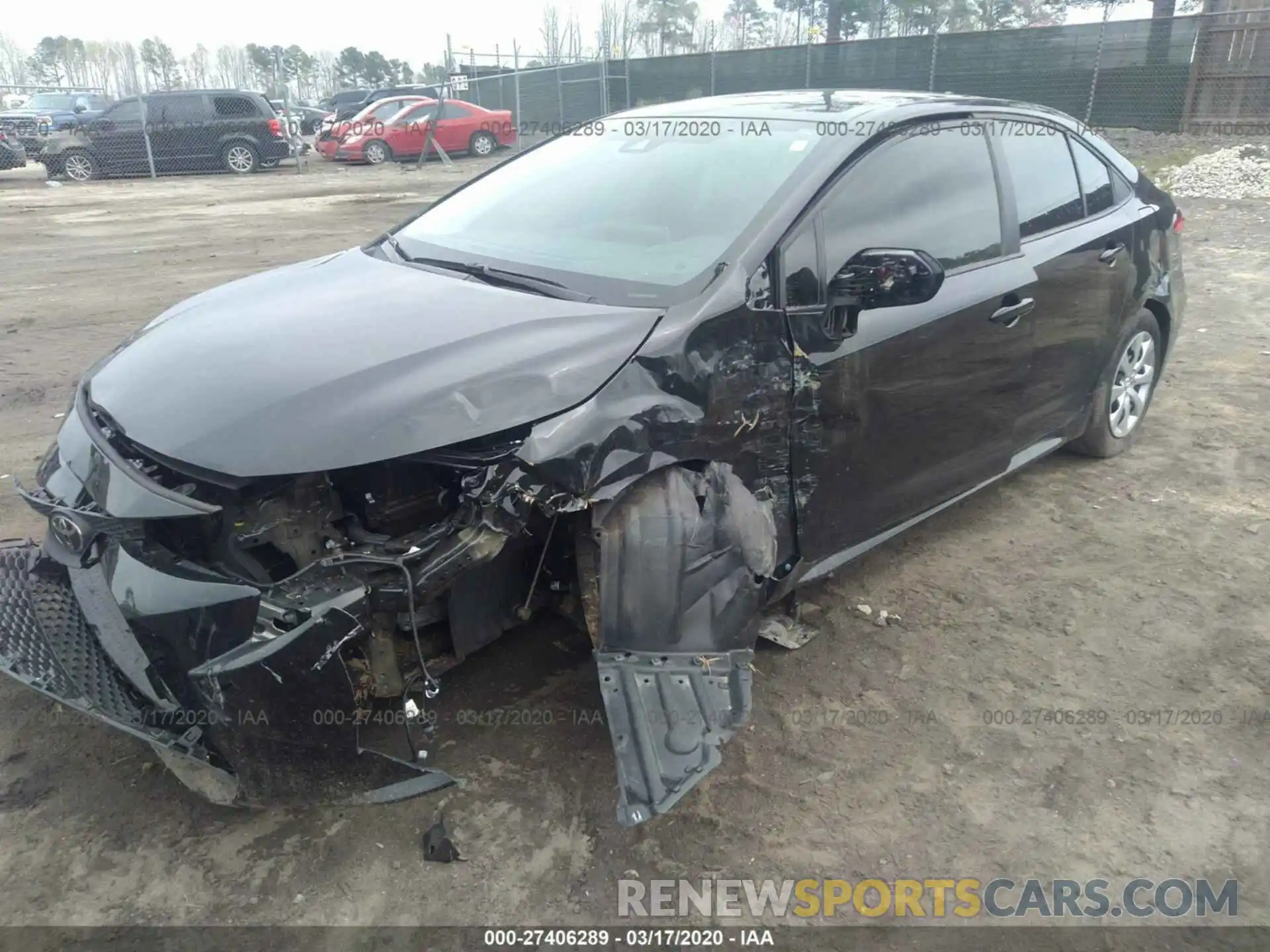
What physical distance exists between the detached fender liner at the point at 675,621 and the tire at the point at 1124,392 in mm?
2549

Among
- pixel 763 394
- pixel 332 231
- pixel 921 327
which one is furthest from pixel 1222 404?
pixel 332 231

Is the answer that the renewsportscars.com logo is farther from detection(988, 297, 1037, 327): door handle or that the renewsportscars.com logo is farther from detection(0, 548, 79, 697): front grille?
detection(988, 297, 1037, 327): door handle

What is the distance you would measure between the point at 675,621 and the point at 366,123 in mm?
21902

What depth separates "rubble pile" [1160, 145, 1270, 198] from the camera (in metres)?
12.8

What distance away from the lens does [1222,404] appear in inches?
215

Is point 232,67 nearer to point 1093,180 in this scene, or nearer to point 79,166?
point 79,166

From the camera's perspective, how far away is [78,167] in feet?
61.3

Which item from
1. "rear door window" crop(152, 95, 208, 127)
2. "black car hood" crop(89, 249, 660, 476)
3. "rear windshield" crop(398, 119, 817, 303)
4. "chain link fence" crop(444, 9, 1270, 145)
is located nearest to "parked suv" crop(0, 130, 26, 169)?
"rear door window" crop(152, 95, 208, 127)

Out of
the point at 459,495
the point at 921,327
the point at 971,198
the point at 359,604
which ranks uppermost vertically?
the point at 971,198

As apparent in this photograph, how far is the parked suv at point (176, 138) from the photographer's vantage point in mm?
18516

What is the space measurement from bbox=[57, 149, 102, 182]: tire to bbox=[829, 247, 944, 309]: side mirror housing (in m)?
20.3

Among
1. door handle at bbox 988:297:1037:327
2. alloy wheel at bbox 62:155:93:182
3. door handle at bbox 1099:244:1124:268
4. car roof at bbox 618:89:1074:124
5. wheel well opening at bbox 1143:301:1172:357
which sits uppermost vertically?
car roof at bbox 618:89:1074:124

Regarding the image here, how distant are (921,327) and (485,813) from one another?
2074 mm

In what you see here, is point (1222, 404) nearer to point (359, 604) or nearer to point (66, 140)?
point (359, 604)
